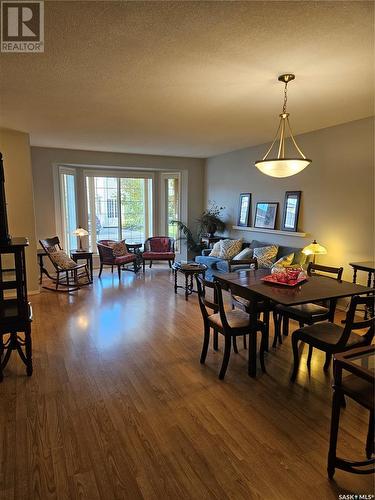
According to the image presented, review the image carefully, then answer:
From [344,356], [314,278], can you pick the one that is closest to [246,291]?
[314,278]

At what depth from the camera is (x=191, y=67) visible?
2.58 m

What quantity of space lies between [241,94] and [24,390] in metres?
3.47

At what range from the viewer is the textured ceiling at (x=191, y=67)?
6.11 feet

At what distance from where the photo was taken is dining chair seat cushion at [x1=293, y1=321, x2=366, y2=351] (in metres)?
2.56

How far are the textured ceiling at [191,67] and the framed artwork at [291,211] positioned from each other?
118 centimetres

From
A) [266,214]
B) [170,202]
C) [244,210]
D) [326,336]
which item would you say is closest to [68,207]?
[170,202]

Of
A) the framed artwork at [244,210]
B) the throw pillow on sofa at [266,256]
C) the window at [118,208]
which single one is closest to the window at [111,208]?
the window at [118,208]

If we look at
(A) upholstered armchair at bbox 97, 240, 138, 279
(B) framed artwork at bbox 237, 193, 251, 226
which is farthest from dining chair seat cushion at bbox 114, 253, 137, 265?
(B) framed artwork at bbox 237, 193, 251, 226

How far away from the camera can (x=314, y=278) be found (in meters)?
3.44

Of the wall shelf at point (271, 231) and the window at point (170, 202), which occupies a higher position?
the window at point (170, 202)

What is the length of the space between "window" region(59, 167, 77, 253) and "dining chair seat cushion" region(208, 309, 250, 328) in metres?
5.16

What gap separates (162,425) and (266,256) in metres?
3.75

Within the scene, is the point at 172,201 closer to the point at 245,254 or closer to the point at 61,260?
the point at 245,254

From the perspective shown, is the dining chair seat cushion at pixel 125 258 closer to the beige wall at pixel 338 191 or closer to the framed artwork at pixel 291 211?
the beige wall at pixel 338 191
